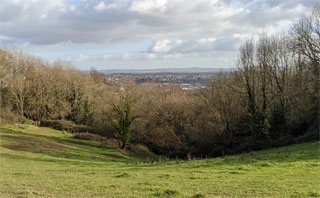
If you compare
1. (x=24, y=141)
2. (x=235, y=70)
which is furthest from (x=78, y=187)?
(x=235, y=70)

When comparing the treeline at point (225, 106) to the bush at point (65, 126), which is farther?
the bush at point (65, 126)

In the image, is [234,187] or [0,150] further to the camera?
[0,150]

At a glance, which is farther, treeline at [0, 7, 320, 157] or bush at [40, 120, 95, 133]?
bush at [40, 120, 95, 133]

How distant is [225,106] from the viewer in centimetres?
4625

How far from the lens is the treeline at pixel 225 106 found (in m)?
38.3

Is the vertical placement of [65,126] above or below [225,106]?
below

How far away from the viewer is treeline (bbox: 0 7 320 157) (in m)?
38.3

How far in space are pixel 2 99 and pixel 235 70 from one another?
44.3 metres

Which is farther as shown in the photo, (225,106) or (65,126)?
(65,126)

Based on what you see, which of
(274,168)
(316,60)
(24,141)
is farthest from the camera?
(316,60)

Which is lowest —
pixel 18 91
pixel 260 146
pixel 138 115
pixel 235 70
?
pixel 260 146

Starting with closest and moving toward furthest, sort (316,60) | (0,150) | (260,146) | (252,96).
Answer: (0,150), (316,60), (260,146), (252,96)

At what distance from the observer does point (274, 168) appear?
16.2 meters

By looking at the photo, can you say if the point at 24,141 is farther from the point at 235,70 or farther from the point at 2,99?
the point at 235,70
